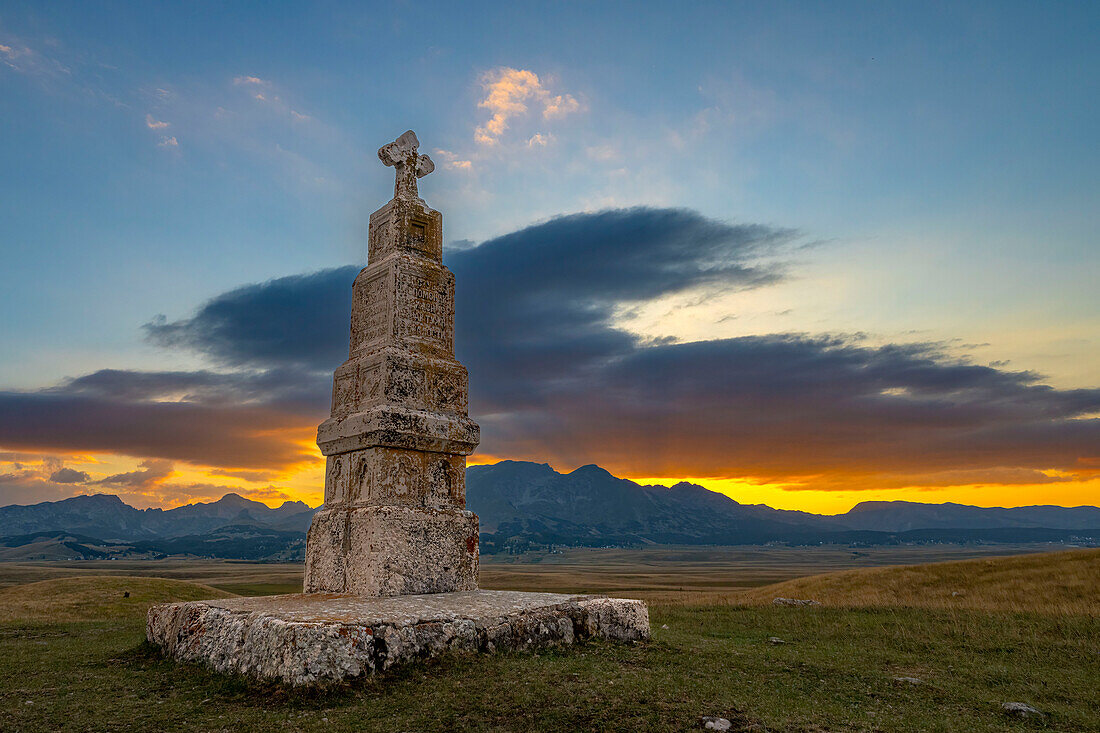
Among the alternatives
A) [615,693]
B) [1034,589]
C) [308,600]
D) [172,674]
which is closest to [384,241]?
[308,600]

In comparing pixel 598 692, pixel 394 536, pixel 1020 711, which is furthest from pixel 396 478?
pixel 1020 711

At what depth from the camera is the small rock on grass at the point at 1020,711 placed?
21.2ft

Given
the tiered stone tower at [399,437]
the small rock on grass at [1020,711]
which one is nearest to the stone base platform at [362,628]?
the tiered stone tower at [399,437]

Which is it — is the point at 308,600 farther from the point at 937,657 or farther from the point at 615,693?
the point at 937,657

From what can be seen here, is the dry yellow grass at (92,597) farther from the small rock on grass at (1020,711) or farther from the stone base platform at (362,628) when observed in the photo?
the small rock on grass at (1020,711)

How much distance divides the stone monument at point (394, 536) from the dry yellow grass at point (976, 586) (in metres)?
11.8

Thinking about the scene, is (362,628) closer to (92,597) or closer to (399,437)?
(399,437)

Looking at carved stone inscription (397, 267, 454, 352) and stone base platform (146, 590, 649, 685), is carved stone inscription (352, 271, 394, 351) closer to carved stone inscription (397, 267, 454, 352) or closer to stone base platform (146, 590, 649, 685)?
carved stone inscription (397, 267, 454, 352)

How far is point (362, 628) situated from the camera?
668 cm

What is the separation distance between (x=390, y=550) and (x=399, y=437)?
1.61m

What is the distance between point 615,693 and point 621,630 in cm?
248

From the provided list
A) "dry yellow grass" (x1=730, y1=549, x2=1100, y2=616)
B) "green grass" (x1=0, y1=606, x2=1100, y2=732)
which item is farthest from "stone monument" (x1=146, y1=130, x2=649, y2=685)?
"dry yellow grass" (x1=730, y1=549, x2=1100, y2=616)

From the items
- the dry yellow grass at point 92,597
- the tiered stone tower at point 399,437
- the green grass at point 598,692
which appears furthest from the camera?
the dry yellow grass at point 92,597

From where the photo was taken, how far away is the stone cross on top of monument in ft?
39.3
